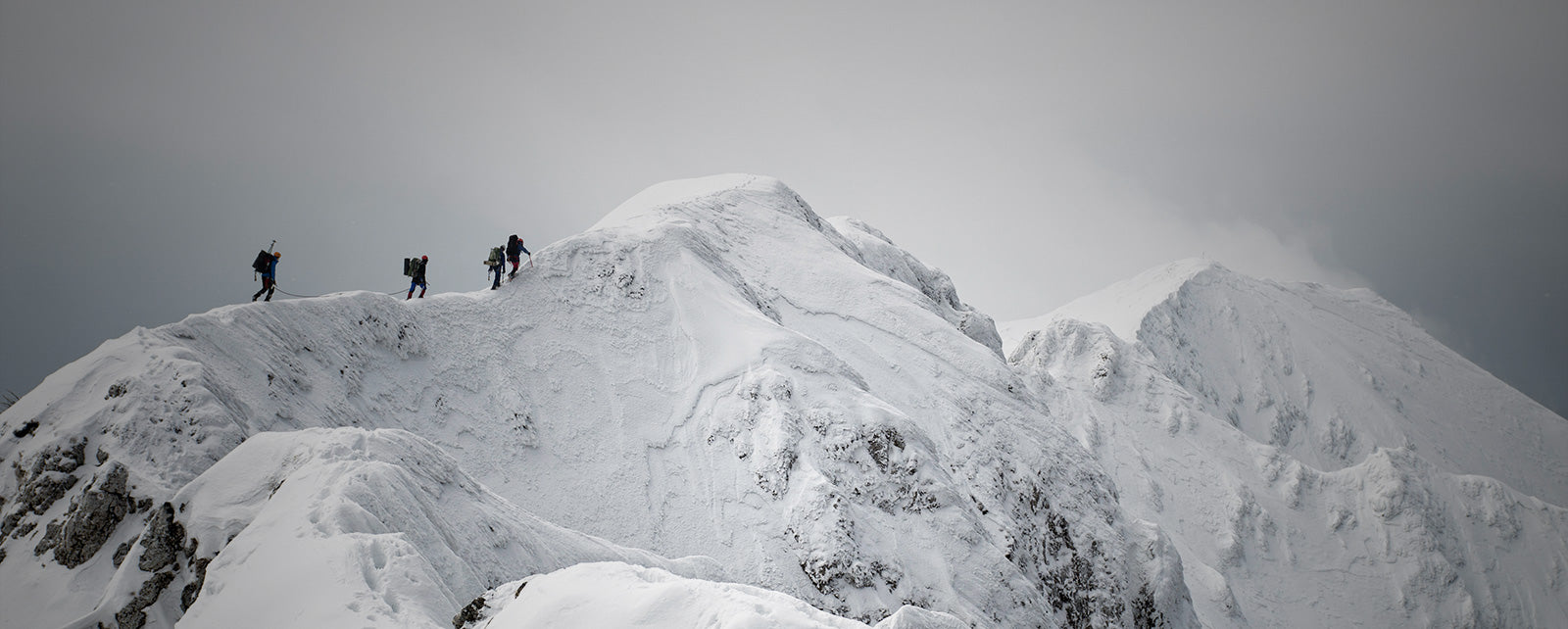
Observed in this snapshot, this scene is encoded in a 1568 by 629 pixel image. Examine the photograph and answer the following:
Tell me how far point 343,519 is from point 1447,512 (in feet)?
245

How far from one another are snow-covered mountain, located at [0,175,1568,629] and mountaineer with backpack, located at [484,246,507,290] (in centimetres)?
55

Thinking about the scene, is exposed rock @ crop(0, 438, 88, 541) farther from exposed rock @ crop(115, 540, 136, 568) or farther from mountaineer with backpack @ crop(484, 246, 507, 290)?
mountaineer with backpack @ crop(484, 246, 507, 290)

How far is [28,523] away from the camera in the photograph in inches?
509

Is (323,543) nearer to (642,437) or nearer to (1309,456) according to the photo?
(642,437)

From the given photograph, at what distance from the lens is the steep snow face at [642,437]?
12.6 m

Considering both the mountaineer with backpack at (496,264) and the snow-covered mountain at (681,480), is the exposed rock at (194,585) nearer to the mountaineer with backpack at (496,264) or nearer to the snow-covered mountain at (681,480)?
the snow-covered mountain at (681,480)

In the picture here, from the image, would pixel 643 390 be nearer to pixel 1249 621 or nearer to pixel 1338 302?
pixel 1249 621

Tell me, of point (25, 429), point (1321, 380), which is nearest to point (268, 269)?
point (25, 429)

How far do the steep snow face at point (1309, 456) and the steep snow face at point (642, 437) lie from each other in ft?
77.0

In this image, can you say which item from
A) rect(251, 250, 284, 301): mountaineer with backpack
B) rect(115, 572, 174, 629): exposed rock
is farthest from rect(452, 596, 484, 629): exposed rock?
rect(251, 250, 284, 301): mountaineer with backpack

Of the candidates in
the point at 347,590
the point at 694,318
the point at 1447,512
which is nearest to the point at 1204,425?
the point at 1447,512

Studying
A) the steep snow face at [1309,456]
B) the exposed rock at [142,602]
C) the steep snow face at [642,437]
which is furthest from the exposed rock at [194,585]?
the steep snow face at [1309,456]

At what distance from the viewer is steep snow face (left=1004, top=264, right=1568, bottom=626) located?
51.5 m

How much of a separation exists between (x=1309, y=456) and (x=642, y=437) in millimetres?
72012
